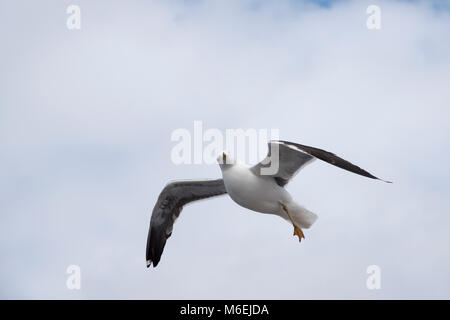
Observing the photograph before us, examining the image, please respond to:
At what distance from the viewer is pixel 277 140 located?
10797mm

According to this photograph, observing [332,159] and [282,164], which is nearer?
[332,159]

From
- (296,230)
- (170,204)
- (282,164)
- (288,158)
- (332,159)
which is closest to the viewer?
(332,159)

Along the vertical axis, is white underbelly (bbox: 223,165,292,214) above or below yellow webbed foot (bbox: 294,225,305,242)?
above

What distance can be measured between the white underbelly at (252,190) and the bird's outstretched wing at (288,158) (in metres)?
0.13

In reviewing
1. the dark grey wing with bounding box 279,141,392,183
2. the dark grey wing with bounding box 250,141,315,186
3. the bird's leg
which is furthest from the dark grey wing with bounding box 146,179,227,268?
the dark grey wing with bounding box 279,141,392,183

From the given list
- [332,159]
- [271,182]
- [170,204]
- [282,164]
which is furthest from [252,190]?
[170,204]

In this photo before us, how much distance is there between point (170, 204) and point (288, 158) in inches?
97.6

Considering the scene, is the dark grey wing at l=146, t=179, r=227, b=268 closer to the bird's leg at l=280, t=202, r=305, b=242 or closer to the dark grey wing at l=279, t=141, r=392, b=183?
the bird's leg at l=280, t=202, r=305, b=242

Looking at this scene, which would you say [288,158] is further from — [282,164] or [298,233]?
[298,233]

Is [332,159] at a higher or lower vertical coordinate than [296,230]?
higher

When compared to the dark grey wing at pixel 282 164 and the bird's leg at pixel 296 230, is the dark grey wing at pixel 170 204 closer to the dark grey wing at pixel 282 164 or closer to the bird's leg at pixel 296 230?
the dark grey wing at pixel 282 164

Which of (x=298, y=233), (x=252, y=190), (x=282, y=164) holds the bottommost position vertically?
(x=298, y=233)

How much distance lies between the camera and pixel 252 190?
37.6 feet

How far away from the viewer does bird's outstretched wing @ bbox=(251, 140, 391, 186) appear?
10414 mm
